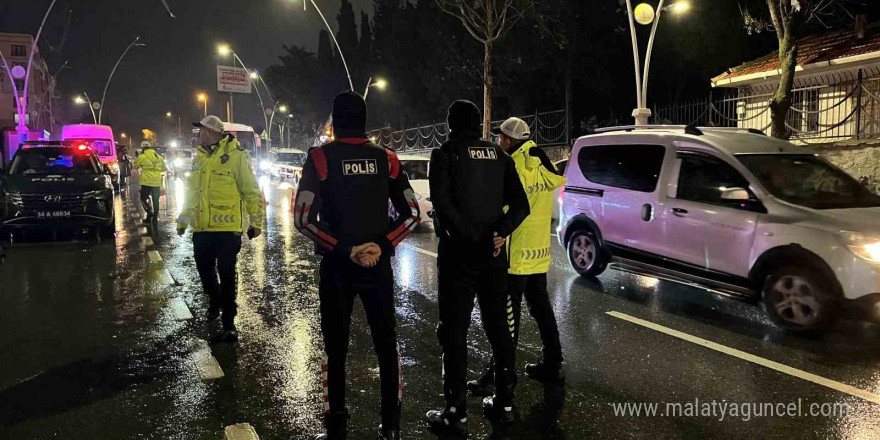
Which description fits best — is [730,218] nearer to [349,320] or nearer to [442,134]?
[349,320]

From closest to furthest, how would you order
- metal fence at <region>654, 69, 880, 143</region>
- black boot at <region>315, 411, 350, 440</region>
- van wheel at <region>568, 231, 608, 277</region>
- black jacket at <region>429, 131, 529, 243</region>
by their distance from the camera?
black boot at <region>315, 411, 350, 440</region> → black jacket at <region>429, 131, 529, 243</region> → van wheel at <region>568, 231, 608, 277</region> → metal fence at <region>654, 69, 880, 143</region>

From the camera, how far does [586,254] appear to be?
321 inches

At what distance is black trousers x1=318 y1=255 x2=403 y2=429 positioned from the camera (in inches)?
132

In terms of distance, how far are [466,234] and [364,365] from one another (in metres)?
1.83

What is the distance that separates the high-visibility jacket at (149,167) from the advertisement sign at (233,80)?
1563 inches

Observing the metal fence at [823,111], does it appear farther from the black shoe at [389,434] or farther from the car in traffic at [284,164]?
the car in traffic at [284,164]

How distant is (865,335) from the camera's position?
571 cm

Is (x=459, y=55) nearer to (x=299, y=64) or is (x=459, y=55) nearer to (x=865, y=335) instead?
(x=865, y=335)

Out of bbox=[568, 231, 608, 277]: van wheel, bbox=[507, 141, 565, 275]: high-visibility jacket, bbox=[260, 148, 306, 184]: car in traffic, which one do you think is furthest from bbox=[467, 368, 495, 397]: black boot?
bbox=[260, 148, 306, 184]: car in traffic

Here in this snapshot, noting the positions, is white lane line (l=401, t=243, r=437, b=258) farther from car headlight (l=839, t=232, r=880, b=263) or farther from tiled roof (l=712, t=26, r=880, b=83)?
tiled roof (l=712, t=26, r=880, b=83)

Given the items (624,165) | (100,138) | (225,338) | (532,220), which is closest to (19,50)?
(100,138)

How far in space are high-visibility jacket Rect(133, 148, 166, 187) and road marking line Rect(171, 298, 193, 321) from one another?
7.01 meters

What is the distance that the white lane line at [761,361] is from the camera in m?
4.36

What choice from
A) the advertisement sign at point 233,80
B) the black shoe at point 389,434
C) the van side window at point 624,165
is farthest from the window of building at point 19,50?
the black shoe at point 389,434
